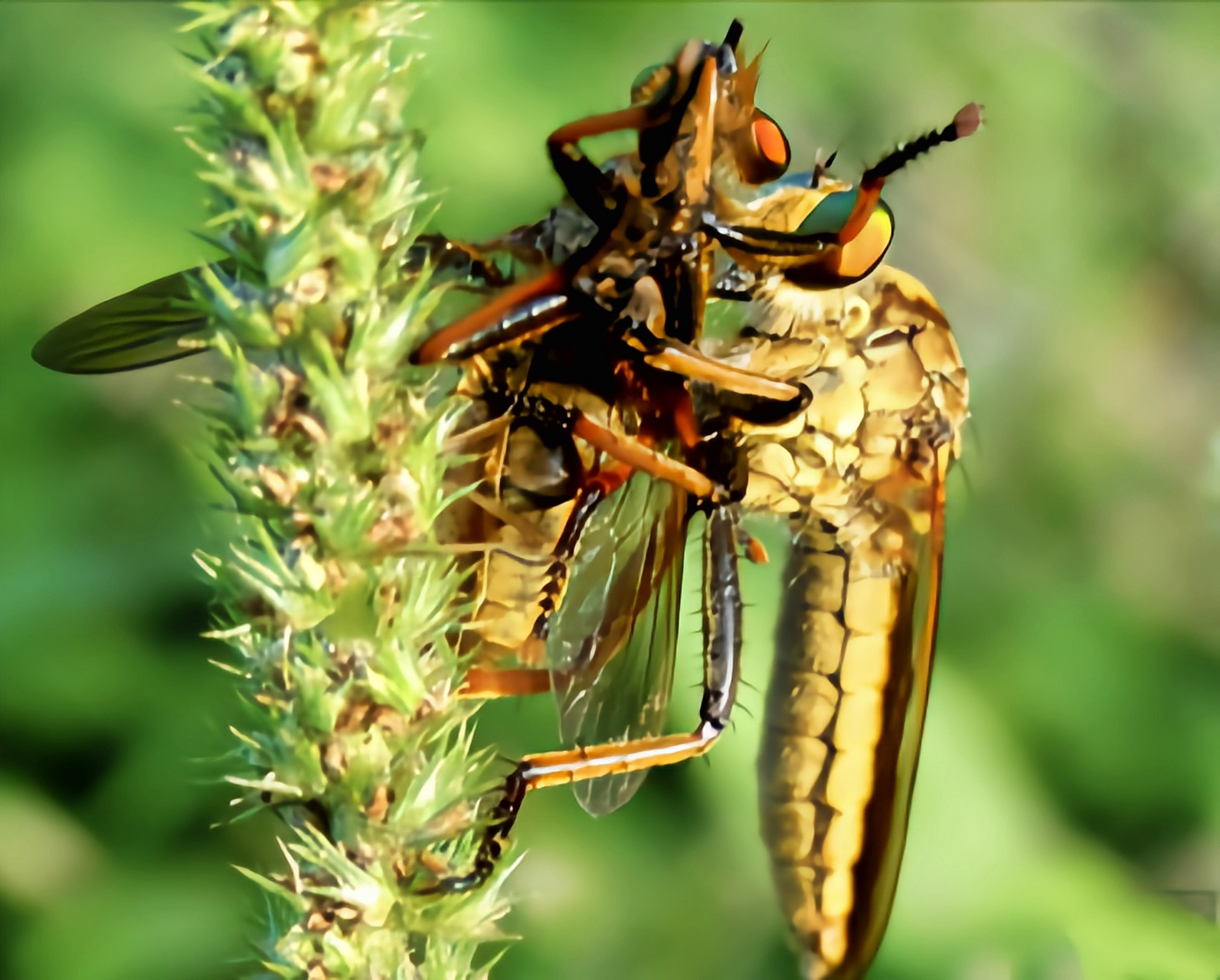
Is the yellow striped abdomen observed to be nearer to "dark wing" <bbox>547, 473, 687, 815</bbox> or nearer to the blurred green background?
the blurred green background

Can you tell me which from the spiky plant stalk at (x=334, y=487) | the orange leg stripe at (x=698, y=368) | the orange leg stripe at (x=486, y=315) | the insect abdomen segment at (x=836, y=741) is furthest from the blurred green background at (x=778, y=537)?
the spiky plant stalk at (x=334, y=487)

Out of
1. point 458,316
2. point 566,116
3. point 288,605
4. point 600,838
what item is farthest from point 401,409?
point 566,116

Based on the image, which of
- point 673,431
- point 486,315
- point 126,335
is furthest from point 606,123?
point 126,335

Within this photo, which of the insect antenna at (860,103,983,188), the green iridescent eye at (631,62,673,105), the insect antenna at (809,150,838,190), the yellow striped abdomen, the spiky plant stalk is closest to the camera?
the spiky plant stalk

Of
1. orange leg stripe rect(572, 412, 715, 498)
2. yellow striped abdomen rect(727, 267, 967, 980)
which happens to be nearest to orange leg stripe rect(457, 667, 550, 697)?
orange leg stripe rect(572, 412, 715, 498)

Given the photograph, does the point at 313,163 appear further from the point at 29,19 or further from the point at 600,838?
the point at 29,19

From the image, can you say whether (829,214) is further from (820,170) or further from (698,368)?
(698,368)
